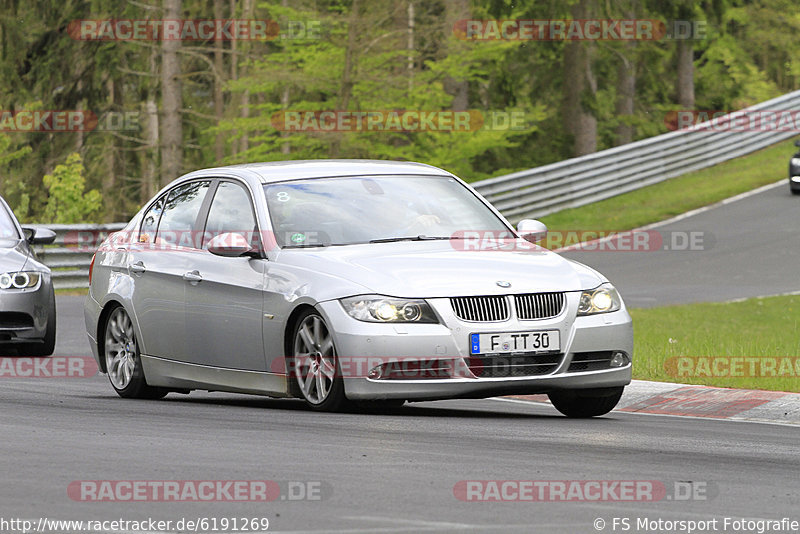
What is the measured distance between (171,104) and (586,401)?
28.8m

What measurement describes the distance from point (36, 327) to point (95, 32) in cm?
2899

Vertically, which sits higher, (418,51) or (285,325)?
(418,51)

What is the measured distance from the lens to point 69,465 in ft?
24.9

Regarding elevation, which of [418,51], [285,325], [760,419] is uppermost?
[418,51]

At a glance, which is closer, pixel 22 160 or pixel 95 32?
pixel 95 32

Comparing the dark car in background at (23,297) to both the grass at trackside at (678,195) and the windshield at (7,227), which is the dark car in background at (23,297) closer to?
the windshield at (7,227)

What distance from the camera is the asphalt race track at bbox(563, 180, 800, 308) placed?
22677 mm

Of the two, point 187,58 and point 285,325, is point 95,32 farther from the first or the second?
point 285,325

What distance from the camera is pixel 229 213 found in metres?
10.9

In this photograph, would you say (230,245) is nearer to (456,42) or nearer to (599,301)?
(599,301)

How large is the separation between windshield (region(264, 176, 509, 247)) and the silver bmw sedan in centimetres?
1

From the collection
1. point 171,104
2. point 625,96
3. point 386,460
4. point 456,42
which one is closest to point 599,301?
point 386,460

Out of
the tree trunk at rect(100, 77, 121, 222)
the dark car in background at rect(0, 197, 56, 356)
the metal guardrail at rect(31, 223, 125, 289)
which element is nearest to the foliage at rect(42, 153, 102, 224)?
the tree trunk at rect(100, 77, 121, 222)

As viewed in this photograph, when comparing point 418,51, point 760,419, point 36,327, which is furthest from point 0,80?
point 760,419
